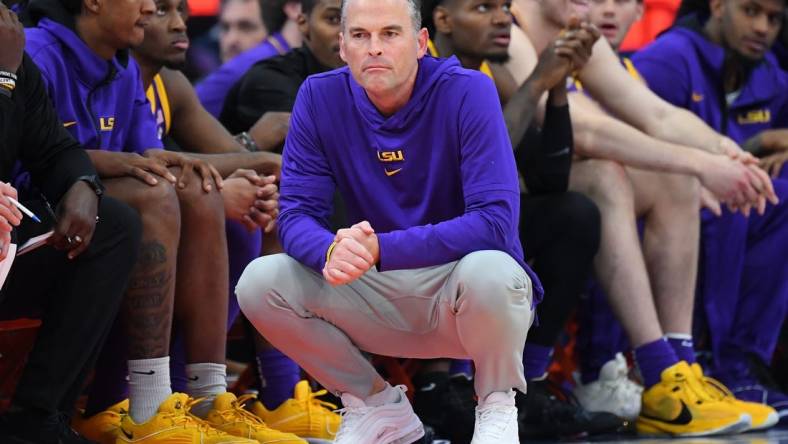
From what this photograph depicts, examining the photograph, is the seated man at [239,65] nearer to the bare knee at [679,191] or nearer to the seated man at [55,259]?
the bare knee at [679,191]

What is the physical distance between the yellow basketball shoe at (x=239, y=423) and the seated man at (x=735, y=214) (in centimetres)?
255

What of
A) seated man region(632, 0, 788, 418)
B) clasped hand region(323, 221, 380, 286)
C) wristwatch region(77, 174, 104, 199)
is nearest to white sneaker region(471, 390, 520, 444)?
clasped hand region(323, 221, 380, 286)

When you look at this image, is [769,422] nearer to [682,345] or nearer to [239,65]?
[682,345]

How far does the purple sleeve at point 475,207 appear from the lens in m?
3.65

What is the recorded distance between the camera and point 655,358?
18.2 feet

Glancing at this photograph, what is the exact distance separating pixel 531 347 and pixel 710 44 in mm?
1982

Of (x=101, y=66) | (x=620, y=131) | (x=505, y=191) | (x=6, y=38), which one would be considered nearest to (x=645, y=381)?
(x=620, y=131)

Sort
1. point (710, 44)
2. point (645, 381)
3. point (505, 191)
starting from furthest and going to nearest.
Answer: point (710, 44) → point (645, 381) → point (505, 191)

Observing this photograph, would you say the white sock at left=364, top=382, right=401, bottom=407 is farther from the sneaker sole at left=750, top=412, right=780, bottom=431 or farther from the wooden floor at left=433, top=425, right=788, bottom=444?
the sneaker sole at left=750, top=412, right=780, bottom=431

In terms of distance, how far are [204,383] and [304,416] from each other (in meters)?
0.44

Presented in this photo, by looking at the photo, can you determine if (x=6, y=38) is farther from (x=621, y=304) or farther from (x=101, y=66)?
(x=621, y=304)

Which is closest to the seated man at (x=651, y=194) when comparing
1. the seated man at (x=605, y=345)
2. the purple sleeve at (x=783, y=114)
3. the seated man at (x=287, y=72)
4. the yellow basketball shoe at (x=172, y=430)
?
the seated man at (x=605, y=345)

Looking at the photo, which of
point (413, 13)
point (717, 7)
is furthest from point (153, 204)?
point (717, 7)

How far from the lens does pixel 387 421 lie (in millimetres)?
3891
